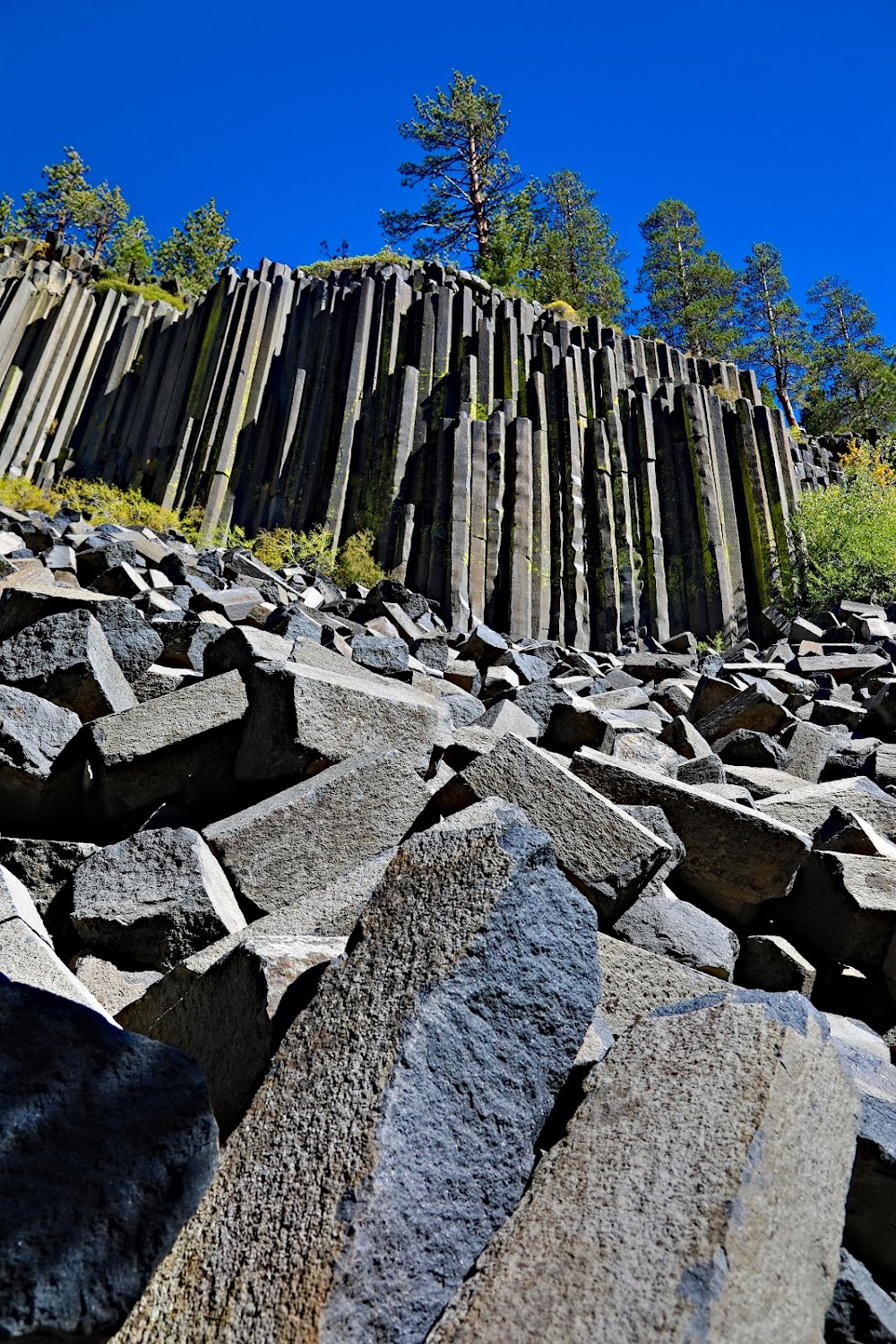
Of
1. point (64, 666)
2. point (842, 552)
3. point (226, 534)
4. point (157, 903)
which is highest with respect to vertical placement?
point (842, 552)

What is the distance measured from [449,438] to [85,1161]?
11153mm

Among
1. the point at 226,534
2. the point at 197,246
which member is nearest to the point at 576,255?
the point at 197,246

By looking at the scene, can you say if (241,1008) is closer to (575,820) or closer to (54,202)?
(575,820)

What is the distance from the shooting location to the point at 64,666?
3318 mm

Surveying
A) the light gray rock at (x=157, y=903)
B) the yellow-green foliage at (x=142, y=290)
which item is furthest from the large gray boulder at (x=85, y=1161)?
the yellow-green foliage at (x=142, y=290)

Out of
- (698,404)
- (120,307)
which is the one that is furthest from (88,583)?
(120,307)

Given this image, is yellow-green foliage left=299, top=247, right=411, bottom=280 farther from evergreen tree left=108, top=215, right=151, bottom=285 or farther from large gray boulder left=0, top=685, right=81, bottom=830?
large gray boulder left=0, top=685, right=81, bottom=830

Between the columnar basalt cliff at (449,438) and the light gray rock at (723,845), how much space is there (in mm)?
7594

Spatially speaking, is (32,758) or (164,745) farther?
(164,745)

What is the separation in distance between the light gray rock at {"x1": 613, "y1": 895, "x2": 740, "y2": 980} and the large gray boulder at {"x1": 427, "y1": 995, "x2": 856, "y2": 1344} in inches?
33.0

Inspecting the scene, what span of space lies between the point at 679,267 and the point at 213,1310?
34942mm

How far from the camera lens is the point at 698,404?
41.7 feet

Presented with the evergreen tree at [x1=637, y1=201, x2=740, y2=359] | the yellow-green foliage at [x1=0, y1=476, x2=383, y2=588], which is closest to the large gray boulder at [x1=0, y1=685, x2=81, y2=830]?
the yellow-green foliage at [x1=0, y1=476, x2=383, y2=588]

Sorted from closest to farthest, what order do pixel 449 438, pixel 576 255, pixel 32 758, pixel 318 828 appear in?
pixel 318 828
pixel 32 758
pixel 449 438
pixel 576 255
